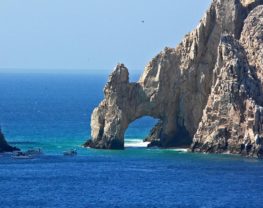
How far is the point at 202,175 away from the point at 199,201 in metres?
15.2

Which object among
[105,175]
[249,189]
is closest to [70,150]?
[105,175]

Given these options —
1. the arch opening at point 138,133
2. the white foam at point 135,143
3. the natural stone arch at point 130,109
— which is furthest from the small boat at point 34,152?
the white foam at point 135,143

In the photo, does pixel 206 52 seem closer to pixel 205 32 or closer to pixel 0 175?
pixel 205 32

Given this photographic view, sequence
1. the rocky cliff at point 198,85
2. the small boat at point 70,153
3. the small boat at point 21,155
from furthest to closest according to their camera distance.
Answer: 1. the rocky cliff at point 198,85
2. the small boat at point 70,153
3. the small boat at point 21,155

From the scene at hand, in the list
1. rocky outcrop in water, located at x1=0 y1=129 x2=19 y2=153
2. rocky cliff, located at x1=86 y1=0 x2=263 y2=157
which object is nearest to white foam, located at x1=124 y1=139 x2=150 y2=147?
rocky cliff, located at x1=86 y1=0 x2=263 y2=157

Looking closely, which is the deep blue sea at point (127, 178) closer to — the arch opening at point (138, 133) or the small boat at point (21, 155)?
the arch opening at point (138, 133)

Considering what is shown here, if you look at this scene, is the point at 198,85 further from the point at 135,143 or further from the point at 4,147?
the point at 4,147

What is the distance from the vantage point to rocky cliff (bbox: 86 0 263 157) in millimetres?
131250

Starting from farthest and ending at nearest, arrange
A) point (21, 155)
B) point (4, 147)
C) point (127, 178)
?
point (4, 147)
point (21, 155)
point (127, 178)

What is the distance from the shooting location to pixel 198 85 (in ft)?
452

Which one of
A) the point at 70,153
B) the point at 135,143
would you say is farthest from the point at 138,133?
the point at 70,153

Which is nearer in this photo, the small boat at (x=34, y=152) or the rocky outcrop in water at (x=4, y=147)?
the small boat at (x=34, y=152)

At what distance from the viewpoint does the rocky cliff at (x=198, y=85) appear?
5167 inches

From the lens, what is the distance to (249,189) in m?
107
